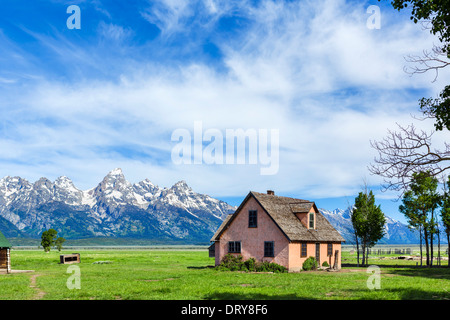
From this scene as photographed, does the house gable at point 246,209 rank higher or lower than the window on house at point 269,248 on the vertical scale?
higher

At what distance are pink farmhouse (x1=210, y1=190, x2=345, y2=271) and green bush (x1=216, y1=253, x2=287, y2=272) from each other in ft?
1.84

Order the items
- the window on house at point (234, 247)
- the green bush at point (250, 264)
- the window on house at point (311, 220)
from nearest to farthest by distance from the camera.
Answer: the green bush at point (250, 264)
the window on house at point (234, 247)
the window on house at point (311, 220)

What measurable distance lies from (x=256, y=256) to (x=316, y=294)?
23.6 m

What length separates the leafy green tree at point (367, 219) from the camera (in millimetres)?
63000

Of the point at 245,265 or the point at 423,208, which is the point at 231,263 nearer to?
the point at 245,265

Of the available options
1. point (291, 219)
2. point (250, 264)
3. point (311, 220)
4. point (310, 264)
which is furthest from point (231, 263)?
point (311, 220)

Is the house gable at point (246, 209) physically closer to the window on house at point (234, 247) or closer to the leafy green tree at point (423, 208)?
the window on house at point (234, 247)

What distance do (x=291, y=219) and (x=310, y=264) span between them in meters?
5.41


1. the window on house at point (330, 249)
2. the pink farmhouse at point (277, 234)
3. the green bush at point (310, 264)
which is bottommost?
the green bush at point (310, 264)

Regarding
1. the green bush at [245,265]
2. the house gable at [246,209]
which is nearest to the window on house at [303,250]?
the green bush at [245,265]

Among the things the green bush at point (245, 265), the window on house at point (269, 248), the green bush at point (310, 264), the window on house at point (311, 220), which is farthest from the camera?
the window on house at point (311, 220)

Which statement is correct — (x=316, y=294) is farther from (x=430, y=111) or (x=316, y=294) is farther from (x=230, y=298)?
(x=430, y=111)

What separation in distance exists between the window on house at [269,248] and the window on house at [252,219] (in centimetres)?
245

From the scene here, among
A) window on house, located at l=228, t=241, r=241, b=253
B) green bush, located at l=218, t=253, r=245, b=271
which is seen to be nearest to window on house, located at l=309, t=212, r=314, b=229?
window on house, located at l=228, t=241, r=241, b=253
